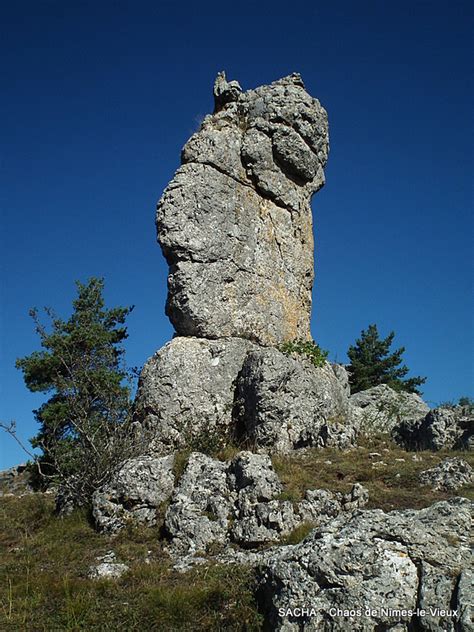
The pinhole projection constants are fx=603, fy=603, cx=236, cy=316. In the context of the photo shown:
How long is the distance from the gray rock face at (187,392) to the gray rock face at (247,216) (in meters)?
0.76

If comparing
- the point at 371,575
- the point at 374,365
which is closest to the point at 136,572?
the point at 371,575

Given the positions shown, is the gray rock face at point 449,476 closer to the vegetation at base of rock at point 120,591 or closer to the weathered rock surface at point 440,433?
the weathered rock surface at point 440,433

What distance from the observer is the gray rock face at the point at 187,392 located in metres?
14.0

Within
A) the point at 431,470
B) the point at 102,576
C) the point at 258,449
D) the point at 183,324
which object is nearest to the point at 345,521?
the point at 102,576

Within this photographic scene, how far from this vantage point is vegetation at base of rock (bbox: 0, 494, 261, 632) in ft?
22.2

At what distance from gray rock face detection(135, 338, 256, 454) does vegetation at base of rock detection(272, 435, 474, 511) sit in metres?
2.33

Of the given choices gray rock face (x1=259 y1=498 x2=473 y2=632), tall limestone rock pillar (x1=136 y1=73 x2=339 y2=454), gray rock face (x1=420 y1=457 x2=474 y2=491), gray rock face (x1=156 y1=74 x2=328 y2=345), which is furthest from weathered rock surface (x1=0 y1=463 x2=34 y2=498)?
gray rock face (x1=259 y1=498 x2=473 y2=632)

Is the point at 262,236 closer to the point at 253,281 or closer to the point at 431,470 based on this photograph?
the point at 253,281

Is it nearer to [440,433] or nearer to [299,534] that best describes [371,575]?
[299,534]

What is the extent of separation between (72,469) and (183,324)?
4.70m

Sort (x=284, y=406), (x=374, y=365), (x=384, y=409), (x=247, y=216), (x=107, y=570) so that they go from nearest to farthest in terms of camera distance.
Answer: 1. (x=107, y=570)
2. (x=284, y=406)
3. (x=247, y=216)
4. (x=384, y=409)
5. (x=374, y=365)

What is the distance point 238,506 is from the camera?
9.79 metres

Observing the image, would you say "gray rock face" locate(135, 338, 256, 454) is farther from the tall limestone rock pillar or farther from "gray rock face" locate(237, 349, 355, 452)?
"gray rock face" locate(237, 349, 355, 452)

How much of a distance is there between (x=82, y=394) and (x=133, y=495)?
5973 millimetres
